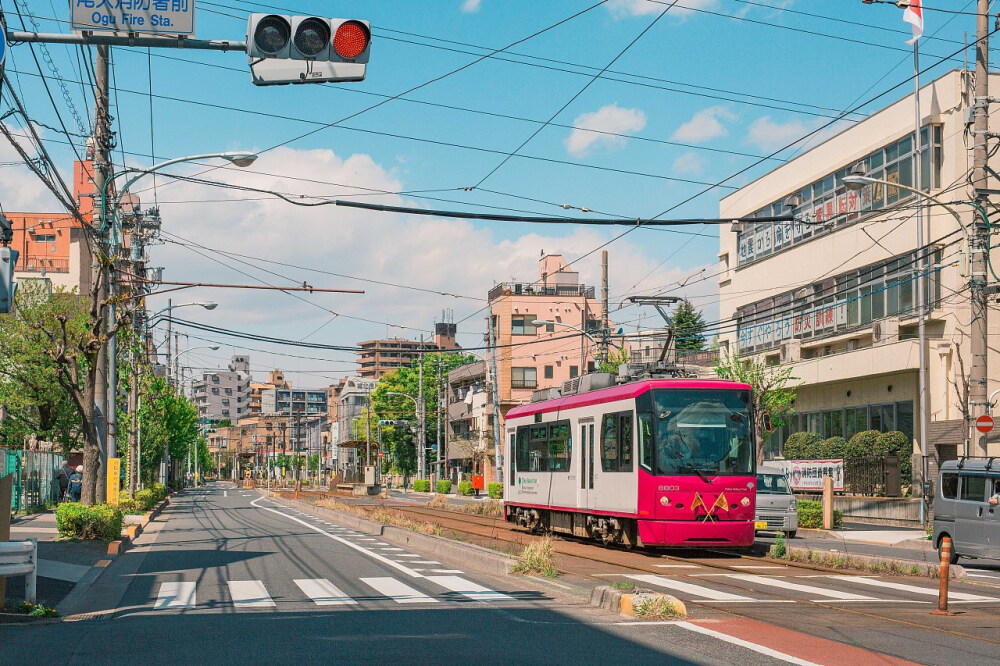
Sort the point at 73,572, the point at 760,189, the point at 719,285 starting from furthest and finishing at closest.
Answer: the point at 719,285 → the point at 760,189 → the point at 73,572

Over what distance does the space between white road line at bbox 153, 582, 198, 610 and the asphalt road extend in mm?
25

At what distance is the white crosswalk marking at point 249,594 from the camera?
44.9 feet

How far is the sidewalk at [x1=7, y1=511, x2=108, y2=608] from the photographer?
1429 centimetres

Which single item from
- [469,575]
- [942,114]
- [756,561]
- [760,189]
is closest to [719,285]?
[760,189]

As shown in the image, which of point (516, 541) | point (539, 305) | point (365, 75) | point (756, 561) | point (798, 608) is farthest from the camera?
point (539, 305)

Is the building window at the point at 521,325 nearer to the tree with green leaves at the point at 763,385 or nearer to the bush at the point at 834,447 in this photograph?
the tree with green leaves at the point at 763,385

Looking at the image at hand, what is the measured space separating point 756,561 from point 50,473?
32231mm

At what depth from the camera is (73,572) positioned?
17.3 meters

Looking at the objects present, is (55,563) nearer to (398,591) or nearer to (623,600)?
(398,591)

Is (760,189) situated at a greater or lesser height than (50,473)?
greater

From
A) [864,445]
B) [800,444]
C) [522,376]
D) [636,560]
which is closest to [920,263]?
[864,445]

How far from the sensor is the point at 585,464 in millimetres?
24750

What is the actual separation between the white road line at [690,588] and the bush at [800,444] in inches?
1206

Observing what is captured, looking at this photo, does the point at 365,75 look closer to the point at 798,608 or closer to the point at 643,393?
the point at 798,608
